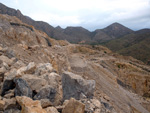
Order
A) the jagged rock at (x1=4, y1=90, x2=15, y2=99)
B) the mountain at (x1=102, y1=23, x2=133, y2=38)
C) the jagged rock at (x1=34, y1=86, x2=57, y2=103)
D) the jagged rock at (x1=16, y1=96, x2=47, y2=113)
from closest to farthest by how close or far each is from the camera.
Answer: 1. the jagged rock at (x1=16, y1=96, x2=47, y2=113)
2. the jagged rock at (x1=4, y1=90, x2=15, y2=99)
3. the jagged rock at (x1=34, y1=86, x2=57, y2=103)
4. the mountain at (x1=102, y1=23, x2=133, y2=38)

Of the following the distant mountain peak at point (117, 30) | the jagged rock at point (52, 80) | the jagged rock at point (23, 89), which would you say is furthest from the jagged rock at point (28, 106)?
the distant mountain peak at point (117, 30)

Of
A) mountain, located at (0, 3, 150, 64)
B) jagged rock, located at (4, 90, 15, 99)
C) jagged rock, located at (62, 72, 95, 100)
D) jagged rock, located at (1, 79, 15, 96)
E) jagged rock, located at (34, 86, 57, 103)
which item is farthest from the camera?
mountain, located at (0, 3, 150, 64)

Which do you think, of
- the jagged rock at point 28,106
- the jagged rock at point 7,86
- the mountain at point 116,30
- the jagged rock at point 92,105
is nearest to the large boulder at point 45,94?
the jagged rock at point 28,106

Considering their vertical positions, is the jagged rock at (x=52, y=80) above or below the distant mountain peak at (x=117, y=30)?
below

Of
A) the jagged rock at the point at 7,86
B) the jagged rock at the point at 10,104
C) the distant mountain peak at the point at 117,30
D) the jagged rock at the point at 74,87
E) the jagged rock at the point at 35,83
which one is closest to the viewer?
the jagged rock at the point at 10,104

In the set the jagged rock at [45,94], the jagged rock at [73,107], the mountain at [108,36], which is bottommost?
the jagged rock at [73,107]

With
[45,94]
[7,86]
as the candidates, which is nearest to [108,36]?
[45,94]

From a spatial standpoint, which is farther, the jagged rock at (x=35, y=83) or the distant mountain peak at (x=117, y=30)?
the distant mountain peak at (x=117, y=30)

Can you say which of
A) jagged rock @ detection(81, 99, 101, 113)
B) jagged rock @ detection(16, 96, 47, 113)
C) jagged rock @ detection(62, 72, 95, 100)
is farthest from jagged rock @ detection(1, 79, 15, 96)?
jagged rock @ detection(81, 99, 101, 113)

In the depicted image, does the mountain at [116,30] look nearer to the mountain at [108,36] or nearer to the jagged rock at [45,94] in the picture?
the mountain at [108,36]

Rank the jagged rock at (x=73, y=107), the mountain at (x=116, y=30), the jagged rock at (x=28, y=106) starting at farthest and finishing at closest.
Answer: the mountain at (x=116, y=30)
the jagged rock at (x=73, y=107)
the jagged rock at (x=28, y=106)

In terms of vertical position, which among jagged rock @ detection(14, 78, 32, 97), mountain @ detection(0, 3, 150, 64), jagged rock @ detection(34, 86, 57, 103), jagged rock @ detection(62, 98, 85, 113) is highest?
mountain @ detection(0, 3, 150, 64)

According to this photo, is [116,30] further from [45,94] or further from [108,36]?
[45,94]

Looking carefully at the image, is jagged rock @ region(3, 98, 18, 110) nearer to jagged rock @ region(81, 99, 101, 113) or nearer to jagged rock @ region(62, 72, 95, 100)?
Result: jagged rock @ region(62, 72, 95, 100)
